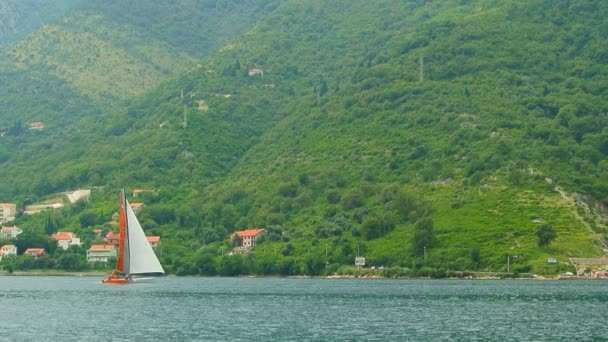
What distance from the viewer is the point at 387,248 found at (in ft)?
544

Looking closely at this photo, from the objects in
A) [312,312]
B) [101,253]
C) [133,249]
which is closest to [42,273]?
[101,253]

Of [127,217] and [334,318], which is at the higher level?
[127,217]

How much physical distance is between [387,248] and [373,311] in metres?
65.2

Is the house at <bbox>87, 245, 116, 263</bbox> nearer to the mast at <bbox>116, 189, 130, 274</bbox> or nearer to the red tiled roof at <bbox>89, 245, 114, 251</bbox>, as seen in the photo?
the red tiled roof at <bbox>89, 245, 114, 251</bbox>

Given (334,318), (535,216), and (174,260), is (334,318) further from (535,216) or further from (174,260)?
(174,260)

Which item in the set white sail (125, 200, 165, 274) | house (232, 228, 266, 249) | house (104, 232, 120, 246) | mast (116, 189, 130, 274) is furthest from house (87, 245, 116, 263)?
white sail (125, 200, 165, 274)

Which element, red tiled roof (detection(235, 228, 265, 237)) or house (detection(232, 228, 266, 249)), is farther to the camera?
red tiled roof (detection(235, 228, 265, 237))

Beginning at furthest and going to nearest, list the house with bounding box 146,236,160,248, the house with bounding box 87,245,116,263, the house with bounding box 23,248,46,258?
the house with bounding box 23,248,46,258
the house with bounding box 87,245,116,263
the house with bounding box 146,236,160,248

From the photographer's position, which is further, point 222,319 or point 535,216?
point 535,216

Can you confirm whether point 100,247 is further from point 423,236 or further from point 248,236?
point 423,236

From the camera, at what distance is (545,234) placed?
15100cm

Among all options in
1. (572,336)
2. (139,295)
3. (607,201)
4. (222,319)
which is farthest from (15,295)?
(607,201)

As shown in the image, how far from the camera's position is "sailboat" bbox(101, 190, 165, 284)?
14225cm

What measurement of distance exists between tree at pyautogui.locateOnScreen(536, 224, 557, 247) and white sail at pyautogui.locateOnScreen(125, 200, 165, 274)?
46301 millimetres
